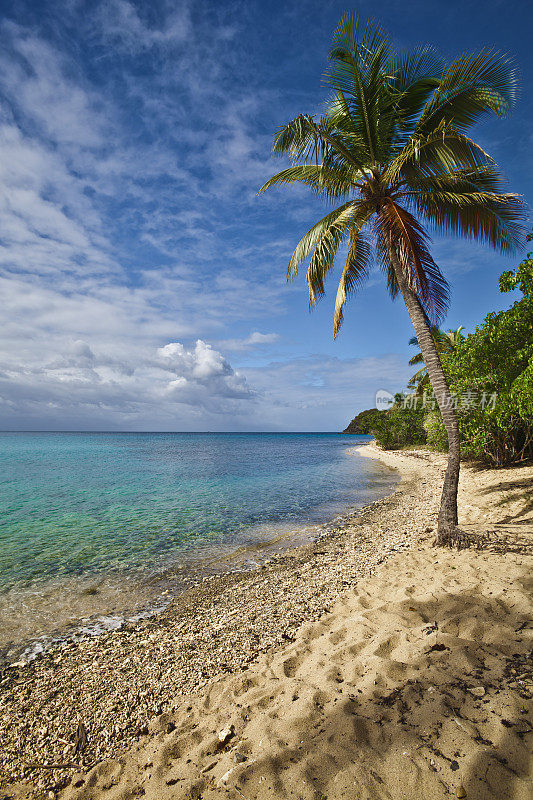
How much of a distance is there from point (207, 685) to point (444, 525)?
599cm

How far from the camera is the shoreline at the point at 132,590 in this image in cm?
597

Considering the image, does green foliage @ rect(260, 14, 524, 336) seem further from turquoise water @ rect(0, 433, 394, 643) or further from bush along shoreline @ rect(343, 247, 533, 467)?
turquoise water @ rect(0, 433, 394, 643)

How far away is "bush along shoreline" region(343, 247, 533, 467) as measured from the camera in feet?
29.1

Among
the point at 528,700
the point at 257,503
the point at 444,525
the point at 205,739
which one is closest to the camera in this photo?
the point at 528,700

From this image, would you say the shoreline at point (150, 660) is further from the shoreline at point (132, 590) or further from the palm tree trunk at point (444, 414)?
the palm tree trunk at point (444, 414)

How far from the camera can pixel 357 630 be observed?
193 inches

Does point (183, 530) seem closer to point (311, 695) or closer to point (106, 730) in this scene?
point (106, 730)

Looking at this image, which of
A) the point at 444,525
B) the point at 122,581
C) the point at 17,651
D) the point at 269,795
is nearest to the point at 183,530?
the point at 122,581

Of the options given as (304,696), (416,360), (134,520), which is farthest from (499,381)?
(416,360)

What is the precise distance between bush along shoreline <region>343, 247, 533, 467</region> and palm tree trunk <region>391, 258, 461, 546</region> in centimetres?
165

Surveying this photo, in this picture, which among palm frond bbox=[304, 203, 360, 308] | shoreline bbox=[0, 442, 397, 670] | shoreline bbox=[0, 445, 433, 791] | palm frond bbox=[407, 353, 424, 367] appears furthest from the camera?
palm frond bbox=[407, 353, 424, 367]

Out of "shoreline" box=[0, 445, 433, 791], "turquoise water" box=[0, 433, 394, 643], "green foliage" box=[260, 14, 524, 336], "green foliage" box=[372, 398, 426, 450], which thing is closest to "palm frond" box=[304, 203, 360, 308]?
"green foliage" box=[260, 14, 524, 336]

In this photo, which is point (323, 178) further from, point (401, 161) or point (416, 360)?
point (416, 360)

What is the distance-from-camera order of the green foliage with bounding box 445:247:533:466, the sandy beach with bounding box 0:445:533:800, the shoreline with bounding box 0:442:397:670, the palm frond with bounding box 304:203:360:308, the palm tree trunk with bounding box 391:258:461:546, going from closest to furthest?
the sandy beach with bounding box 0:445:533:800 < the shoreline with bounding box 0:442:397:670 < the palm tree trunk with bounding box 391:258:461:546 < the green foliage with bounding box 445:247:533:466 < the palm frond with bounding box 304:203:360:308
